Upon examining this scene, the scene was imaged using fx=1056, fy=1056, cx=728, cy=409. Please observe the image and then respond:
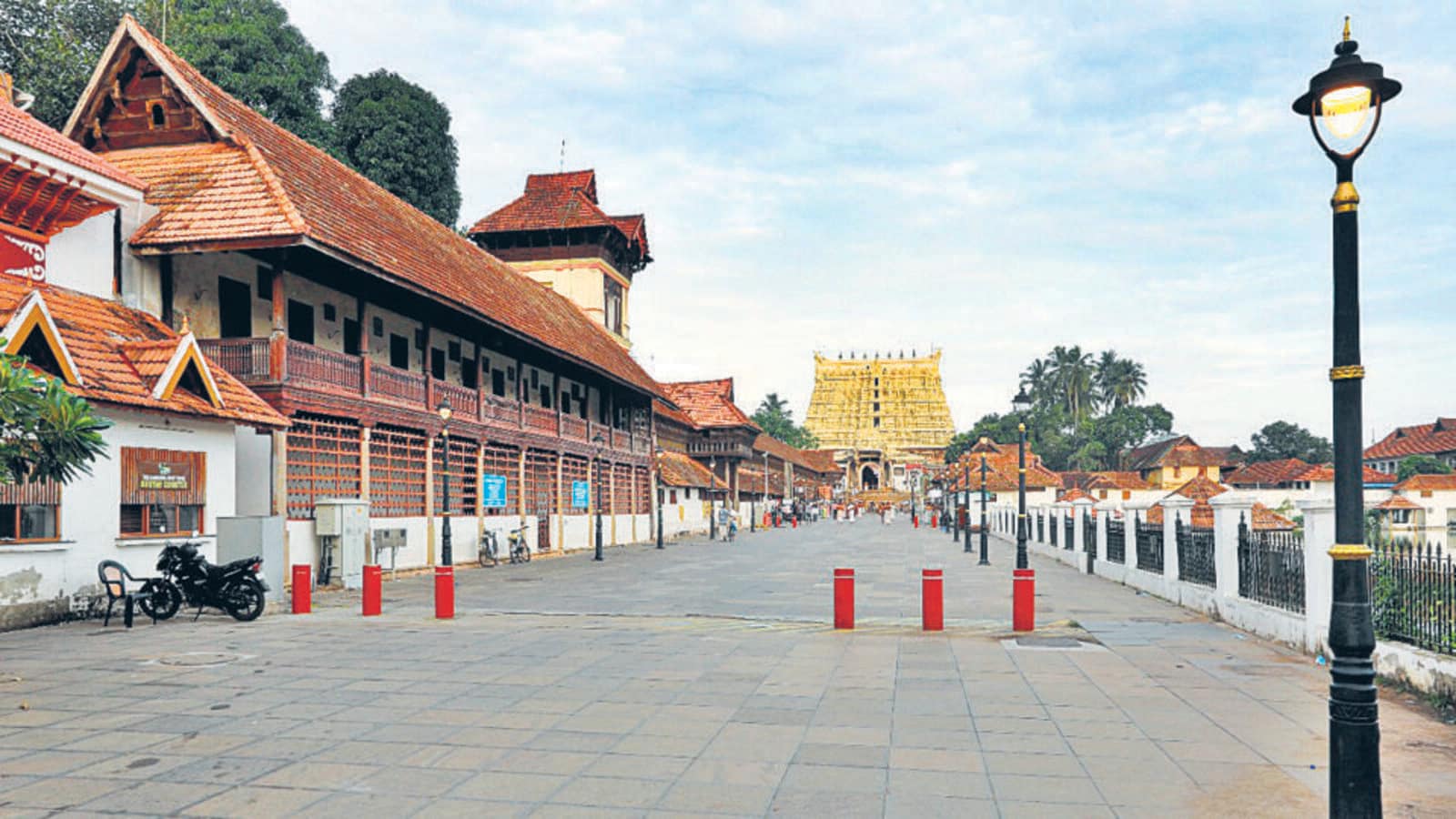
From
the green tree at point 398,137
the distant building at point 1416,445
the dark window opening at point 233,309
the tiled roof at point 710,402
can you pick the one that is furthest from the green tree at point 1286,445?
the dark window opening at point 233,309

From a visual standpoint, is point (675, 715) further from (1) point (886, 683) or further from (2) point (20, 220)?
(2) point (20, 220)

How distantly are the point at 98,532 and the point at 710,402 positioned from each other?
2157 inches

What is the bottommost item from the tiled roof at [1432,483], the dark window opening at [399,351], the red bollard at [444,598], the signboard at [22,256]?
the tiled roof at [1432,483]

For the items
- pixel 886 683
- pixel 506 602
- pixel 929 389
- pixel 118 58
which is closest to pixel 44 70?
pixel 118 58

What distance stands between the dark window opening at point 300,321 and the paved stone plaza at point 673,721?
28.2 ft

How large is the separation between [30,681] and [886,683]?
7.68m

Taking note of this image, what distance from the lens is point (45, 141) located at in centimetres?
1534

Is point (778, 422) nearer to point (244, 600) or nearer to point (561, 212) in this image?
point (561, 212)

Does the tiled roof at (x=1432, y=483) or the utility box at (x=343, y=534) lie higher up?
the utility box at (x=343, y=534)

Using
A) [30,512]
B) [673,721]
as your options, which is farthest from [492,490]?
[673,721]

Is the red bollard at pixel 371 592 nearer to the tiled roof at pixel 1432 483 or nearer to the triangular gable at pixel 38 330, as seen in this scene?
the triangular gable at pixel 38 330

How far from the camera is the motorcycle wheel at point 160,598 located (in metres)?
14.0

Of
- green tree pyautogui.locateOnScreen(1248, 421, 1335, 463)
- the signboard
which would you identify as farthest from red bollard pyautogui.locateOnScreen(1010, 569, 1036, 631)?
green tree pyautogui.locateOnScreen(1248, 421, 1335, 463)

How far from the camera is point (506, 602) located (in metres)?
17.6
